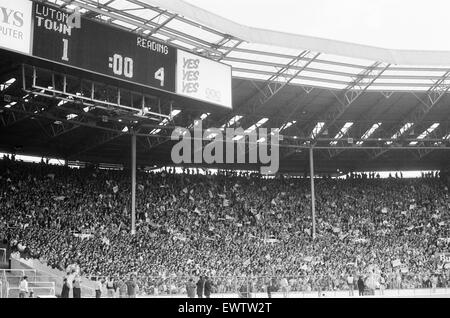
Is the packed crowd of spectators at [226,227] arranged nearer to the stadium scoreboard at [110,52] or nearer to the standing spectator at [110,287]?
the standing spectator at [110,287]

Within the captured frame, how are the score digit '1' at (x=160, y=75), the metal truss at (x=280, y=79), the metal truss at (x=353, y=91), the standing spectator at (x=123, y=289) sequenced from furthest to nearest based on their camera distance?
the metal truss at (x=353, y=91) < the metal truss at (x=280, y=79) < the score digit '1' at (x=160, y=75) < the standing spectator at (x=123, y=289)

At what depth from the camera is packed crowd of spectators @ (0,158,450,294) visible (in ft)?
98.3

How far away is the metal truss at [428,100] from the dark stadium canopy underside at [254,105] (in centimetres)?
8

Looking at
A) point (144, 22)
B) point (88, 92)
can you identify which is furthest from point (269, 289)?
point (144, 22)

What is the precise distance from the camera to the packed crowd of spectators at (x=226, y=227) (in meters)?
30.0

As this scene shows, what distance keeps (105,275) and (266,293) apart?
751cm

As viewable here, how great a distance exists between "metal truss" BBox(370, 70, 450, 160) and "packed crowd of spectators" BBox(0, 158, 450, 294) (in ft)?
22.8

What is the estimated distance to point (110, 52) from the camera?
88.4ft

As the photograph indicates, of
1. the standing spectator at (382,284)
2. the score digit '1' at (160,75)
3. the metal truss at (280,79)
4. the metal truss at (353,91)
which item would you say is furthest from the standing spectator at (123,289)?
the metal truss at (353,91)

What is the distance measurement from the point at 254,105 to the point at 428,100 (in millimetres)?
11870

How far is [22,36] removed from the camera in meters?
23.6

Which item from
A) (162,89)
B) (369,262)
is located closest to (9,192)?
(162,89)

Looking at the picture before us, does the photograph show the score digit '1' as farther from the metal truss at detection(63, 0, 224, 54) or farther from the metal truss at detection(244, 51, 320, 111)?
the metal truss at detection(244, 51, 320, 111)

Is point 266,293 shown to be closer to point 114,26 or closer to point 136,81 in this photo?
point 136,81
